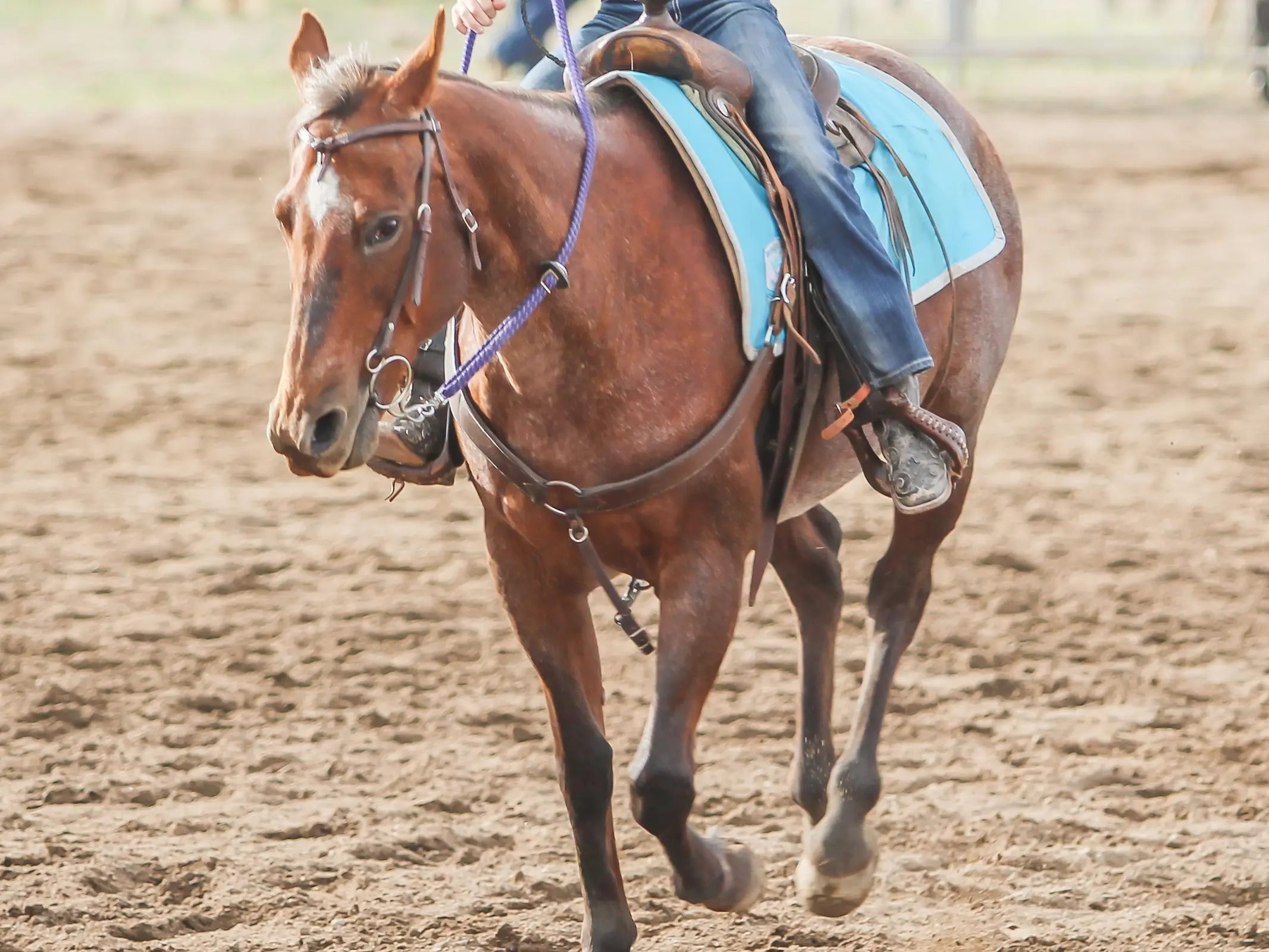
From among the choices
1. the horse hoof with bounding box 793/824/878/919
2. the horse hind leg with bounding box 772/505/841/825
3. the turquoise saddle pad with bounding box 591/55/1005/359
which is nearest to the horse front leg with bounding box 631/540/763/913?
the turquoise saddle pad with bounding box 591/55/1005/359

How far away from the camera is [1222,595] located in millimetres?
6434

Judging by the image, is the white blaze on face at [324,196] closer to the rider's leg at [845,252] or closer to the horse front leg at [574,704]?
the horse front leg at [574,704]

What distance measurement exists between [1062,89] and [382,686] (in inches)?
522

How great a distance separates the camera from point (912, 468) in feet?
13.1

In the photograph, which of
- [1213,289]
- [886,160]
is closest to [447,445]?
[886,160]

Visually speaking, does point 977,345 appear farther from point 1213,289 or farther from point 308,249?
point 1213,289

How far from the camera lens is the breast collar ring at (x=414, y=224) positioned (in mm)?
3037

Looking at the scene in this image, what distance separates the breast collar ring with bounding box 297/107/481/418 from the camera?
9.96ft

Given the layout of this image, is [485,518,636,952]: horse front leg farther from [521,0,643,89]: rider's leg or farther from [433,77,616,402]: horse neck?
[521,0,643,89]: rider's leg

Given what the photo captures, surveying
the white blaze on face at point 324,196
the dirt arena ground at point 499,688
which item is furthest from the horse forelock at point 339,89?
the dirt arena ground at point 499,688

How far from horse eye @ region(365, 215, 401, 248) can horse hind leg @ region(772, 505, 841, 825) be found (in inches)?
82.9

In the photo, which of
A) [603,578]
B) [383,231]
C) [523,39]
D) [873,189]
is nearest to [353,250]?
[383,231]

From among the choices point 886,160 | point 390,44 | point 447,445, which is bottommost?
point 390,44

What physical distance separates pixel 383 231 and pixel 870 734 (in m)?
2.18
